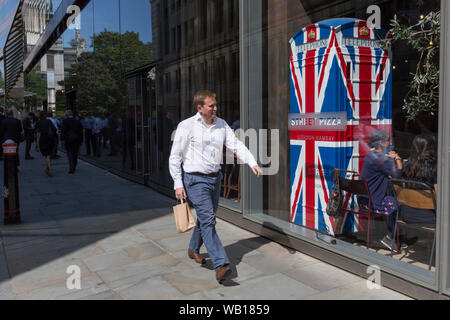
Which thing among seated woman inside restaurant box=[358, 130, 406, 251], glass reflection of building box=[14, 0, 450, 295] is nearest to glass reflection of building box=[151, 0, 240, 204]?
glass reflection of building box=[14, 0, 450, 295]

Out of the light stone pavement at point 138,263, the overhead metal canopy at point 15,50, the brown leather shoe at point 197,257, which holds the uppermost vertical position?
the overhead metal canopy at point 15,50

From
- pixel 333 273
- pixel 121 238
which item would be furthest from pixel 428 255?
pixel 121 238

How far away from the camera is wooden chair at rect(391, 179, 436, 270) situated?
3762 millimetres

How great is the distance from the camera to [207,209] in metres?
4.16

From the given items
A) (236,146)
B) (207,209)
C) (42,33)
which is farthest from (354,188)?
(42,33)

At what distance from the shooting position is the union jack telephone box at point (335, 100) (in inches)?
188

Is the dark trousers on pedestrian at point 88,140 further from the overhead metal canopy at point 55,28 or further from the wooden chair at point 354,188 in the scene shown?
the wooden chair at point 354,188

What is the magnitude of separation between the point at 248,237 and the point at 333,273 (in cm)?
162

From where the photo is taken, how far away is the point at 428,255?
3.83 metres

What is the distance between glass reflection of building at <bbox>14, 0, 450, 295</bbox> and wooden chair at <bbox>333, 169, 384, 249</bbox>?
17 centimetres

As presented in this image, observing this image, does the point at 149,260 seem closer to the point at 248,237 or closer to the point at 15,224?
the point at 248,237

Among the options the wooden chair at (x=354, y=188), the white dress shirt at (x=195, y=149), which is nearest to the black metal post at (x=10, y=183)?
the white dress shirt at (x=195, y=149)

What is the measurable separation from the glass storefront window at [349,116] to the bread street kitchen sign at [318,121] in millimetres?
12

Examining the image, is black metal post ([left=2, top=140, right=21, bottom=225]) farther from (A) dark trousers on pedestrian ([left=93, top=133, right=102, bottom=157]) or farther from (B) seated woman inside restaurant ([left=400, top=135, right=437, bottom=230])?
(A) dark trousers on pedestrian ([left=93, top=133, right=102, bottom=157])
